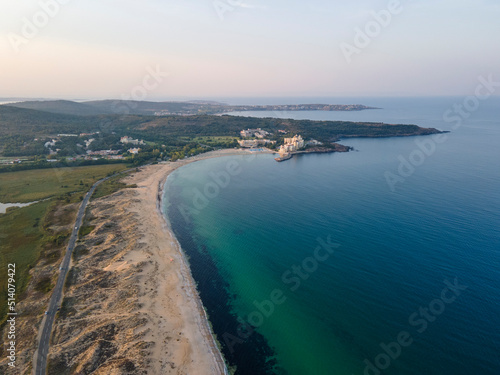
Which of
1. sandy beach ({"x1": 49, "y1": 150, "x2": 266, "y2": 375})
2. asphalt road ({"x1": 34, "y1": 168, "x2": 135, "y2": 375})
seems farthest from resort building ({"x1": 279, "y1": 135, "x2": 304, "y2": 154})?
asphalt road ({"x1": 34, "y1": 168, "x2": 135, "y2": 375})

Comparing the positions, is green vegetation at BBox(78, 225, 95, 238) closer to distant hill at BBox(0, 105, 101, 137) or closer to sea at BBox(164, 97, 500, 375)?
sea at BBox(164, 97, 500, 375)

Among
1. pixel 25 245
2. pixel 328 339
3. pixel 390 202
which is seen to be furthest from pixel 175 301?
pixel 390 202

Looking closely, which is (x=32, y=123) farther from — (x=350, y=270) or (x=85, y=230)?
(x=350, y=270)

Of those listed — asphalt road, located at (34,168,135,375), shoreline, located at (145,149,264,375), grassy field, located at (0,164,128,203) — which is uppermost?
asphalt road, located at (34,168,135,375)

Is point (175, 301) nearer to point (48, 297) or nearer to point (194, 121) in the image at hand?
point (48, 297)

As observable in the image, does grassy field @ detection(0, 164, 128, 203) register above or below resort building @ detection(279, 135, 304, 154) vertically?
below

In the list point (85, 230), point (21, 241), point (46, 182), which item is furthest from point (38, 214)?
point (46, 182)
